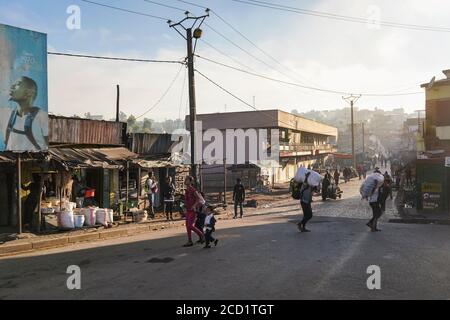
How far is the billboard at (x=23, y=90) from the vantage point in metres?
13.7

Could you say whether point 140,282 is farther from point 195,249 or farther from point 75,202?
point 75,202

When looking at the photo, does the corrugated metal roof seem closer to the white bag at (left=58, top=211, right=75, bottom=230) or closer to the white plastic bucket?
the white bag at (left=58, top=211, right=75, bottom=230)

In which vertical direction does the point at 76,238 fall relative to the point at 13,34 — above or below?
below

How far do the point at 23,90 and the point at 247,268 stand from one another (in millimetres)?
10407

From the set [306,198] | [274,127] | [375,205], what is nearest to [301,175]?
[306,198]

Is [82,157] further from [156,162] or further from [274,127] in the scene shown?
[274,127]

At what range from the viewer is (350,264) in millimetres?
Result: 8242

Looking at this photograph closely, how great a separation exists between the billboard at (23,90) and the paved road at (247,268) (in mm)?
4717

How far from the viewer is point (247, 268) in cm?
790

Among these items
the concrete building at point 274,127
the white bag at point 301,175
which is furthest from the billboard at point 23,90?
the concrete building at point 274,127

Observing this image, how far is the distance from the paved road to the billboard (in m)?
4.72

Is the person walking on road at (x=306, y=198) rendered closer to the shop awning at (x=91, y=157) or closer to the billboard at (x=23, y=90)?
the shop awning at (x=91, y=157)
